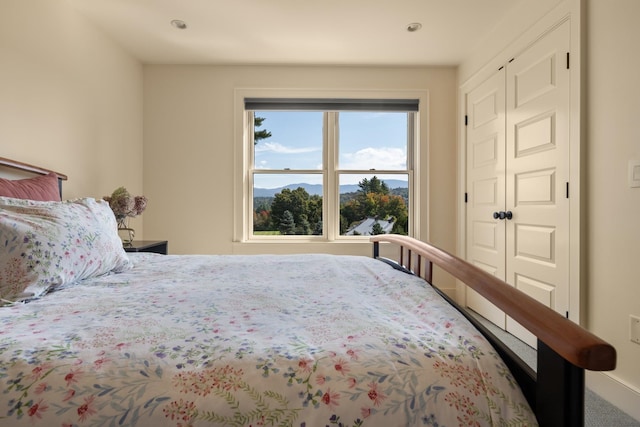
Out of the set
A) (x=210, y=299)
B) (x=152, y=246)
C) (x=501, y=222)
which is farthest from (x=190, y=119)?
(x=501, y=222)

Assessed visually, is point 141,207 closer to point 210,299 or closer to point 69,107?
point 69,107

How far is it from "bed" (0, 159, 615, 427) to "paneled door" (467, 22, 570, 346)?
4.81 feet

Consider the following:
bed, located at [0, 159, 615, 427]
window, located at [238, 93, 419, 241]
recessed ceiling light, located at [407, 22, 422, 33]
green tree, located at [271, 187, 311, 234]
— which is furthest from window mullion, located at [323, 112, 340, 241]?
bed, located at [0, 159, 615, 427]

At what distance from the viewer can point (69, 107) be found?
7.21 ft

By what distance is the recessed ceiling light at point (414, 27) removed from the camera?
8.03ft

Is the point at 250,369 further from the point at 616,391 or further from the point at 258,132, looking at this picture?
the point at 258,132

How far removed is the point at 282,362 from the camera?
603 millimetres

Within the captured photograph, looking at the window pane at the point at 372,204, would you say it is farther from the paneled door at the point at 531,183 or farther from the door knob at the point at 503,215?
the door knob at the point at 503,215

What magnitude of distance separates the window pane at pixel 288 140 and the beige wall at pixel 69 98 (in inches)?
45.8

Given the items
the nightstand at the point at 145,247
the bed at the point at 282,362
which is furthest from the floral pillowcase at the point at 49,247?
the nightstand at the point at 145,247

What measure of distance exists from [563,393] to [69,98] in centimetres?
291

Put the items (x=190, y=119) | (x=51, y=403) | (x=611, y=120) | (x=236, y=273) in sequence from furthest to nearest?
(x=190, y=119) → (x=611, y=120) → (x=236, y=273) → (x=51, y=403)

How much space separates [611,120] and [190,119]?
316 cm

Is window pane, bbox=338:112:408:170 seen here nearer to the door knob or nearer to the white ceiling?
the white ceiling
